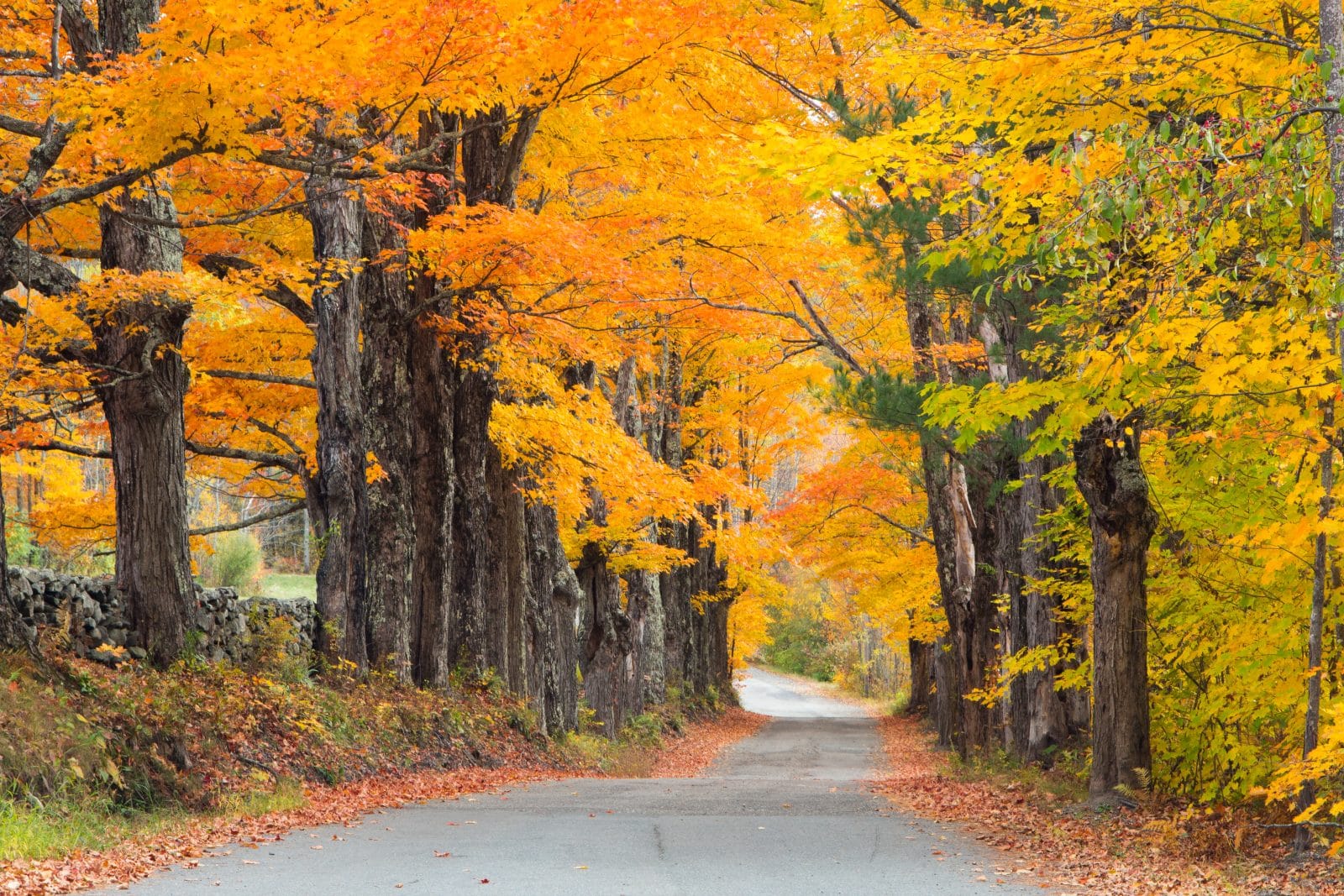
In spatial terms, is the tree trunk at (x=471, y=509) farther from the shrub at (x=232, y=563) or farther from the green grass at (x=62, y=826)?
the shrub at (x=232, y=563)

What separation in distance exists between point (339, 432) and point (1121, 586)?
9068mm

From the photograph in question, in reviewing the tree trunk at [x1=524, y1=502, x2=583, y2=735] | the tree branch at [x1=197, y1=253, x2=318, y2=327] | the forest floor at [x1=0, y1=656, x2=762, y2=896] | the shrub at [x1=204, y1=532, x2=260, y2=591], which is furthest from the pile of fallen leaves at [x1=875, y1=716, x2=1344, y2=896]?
the shrub at [x1=204, y1=532, x2=260, y2=591]

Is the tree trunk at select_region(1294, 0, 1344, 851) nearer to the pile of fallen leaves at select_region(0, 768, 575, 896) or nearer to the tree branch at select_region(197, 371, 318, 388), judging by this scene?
the pile of fallen leaves at select_region(0, 768, 575, 896)

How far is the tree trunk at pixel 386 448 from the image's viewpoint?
15.3m

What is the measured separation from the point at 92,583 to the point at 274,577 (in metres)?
42.0

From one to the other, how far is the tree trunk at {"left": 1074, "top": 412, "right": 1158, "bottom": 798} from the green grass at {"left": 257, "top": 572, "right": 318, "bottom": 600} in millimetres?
36715

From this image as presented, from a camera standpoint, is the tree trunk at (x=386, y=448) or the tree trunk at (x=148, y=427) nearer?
the tree trunk at (x=148, y=427)

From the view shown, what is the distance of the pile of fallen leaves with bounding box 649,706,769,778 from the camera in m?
23.8

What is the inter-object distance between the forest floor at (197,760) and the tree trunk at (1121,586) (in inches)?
258

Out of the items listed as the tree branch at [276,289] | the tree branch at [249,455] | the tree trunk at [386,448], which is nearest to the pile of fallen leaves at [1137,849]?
the tree trunk at [386,448]

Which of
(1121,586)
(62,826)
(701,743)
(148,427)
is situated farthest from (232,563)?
(1121,586)

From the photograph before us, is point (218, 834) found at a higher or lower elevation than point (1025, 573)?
lower

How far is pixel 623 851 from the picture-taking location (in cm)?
836

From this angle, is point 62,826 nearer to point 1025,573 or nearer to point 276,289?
point 276,289
